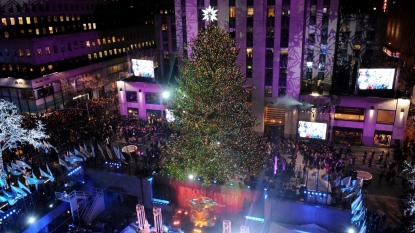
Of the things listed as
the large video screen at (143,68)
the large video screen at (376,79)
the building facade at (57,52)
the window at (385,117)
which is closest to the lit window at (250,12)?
the large video screen at (376,79)

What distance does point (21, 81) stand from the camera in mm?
46500

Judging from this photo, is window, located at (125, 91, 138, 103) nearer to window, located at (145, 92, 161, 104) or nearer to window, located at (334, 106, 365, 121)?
window, located at (145, 92, 161, 104)

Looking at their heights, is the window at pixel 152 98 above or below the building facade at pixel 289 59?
below

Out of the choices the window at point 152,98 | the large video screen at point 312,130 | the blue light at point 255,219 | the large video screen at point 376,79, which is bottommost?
the blue light at point 255,219

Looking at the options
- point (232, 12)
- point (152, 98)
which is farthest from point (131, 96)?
point (232, 12)

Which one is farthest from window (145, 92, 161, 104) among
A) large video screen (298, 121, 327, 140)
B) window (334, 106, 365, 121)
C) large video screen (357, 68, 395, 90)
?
large video screen (357, 68, 395, 90)

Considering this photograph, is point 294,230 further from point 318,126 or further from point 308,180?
point 318,126

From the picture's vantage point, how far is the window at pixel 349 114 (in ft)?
112

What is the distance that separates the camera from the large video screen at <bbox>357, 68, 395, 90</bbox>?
32.5 meters

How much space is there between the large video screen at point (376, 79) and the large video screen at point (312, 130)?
5906 millimetres

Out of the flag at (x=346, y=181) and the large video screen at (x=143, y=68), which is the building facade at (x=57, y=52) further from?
the flag at (x=346, y=181)

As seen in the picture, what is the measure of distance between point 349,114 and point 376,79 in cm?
446

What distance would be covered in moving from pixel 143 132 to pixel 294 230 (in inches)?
860

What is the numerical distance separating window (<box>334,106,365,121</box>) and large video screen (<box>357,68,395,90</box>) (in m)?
2.54
